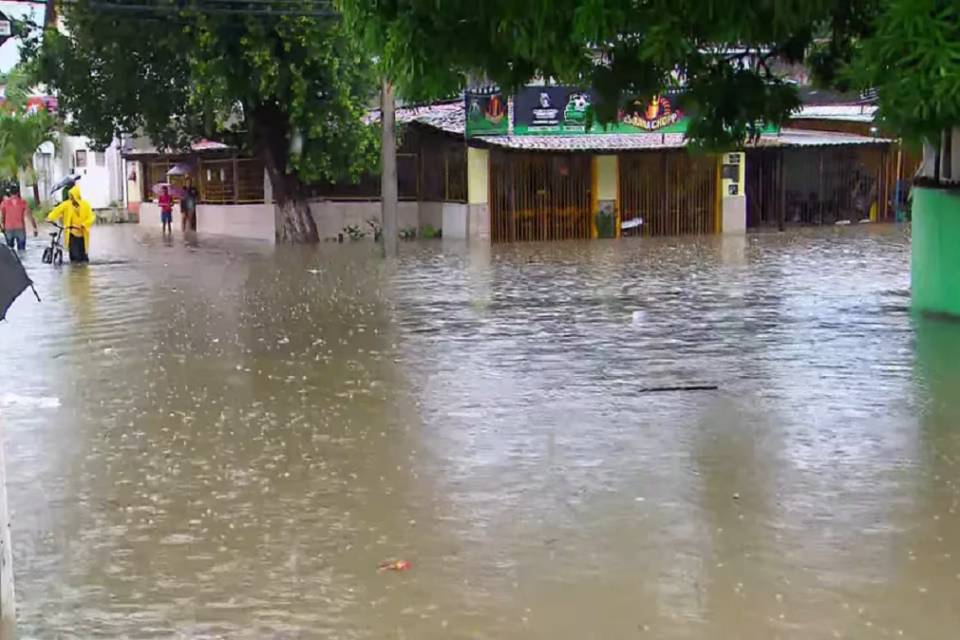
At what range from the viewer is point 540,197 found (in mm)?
28984

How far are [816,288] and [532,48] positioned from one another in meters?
11.0

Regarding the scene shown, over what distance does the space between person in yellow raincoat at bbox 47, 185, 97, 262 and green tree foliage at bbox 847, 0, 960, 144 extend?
18554 mm

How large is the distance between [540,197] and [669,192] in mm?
3276

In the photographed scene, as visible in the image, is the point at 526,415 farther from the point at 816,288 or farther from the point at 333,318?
the point at 816,288

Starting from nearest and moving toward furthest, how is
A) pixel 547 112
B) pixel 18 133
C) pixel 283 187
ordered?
pixel 547 112, pixel 283 187, pixel 18 133

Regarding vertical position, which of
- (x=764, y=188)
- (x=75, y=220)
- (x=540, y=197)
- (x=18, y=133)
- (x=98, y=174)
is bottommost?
(x=75, y=220)

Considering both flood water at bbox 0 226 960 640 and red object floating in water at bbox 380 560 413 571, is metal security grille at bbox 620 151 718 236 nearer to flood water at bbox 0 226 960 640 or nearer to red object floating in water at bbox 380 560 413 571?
flood water at bbox 0 226 960 640

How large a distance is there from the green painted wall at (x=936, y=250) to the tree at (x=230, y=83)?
12299 mm

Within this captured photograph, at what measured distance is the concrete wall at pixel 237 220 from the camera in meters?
31.0

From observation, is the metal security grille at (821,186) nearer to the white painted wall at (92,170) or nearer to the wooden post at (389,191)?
the wooden post at (389,191)

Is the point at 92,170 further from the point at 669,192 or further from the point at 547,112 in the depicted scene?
the point at 669,192

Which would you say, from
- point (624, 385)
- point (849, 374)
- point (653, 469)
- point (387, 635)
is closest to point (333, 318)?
point (624, 385)

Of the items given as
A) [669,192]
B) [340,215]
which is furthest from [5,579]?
[669,192]

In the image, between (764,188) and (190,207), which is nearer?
(764,188)
